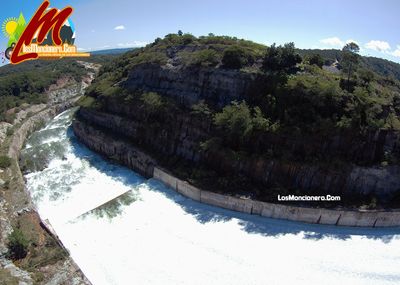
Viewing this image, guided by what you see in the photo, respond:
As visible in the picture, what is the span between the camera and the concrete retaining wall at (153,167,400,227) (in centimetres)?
2595

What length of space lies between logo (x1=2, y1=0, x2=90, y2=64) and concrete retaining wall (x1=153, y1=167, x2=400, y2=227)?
22707mm

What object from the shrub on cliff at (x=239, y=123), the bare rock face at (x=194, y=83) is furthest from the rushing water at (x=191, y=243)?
the bare rock face at (x=194, y=83)

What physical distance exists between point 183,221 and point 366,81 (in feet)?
78.4

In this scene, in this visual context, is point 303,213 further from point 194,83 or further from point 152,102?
point 152,102

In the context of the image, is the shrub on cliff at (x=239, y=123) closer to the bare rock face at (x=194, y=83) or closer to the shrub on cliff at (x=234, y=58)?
the bare rock face at (x=194, y=83)

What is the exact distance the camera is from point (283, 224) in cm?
2675

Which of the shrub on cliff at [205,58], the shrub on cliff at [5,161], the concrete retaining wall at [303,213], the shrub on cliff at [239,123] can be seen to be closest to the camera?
the concrete retaining wall at [303,213]

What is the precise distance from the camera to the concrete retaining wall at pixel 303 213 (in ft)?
85.1

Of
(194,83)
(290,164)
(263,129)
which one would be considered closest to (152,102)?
(194,83)

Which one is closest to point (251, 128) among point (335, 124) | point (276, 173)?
point (276, 173)

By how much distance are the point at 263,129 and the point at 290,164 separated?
4.29 m

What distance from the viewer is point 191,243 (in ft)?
81.3

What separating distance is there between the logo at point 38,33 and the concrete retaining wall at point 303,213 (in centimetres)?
2271

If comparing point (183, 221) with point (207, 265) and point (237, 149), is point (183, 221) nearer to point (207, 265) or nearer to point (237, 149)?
point (207, 265)
